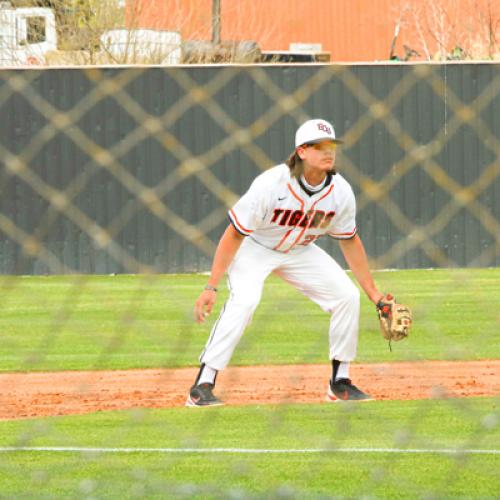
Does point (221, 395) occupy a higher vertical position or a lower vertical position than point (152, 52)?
lower

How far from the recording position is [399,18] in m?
27.6

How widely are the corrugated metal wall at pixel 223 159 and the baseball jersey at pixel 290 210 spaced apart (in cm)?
926

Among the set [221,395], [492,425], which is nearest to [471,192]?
[221,395]

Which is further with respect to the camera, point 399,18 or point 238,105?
point 399,18

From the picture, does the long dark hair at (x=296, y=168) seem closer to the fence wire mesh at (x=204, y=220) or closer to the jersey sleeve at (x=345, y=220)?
the jersey sleeve at (x=345, y=220)

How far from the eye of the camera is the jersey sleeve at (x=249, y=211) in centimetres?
790

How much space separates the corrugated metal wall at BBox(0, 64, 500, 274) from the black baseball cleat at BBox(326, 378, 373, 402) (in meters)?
9.10

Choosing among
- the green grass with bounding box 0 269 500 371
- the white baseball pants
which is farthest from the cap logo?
the green grass with bounding box 0 269 500 371

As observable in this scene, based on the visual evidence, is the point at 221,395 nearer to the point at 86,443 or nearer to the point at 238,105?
the point at 86,443

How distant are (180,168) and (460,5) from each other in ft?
24.5

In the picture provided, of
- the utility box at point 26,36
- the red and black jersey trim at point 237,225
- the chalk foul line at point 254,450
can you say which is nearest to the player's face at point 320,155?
the red and black jersey trim at point 237,225

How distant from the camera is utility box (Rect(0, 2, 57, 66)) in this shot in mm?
Result: 22641

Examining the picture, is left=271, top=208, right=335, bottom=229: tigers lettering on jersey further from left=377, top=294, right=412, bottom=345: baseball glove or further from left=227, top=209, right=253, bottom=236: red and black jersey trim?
left=377, top=294, right=412, bottom=345: baseball glove

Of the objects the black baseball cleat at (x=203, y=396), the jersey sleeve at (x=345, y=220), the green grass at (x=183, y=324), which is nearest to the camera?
the jersey sleeve at (x=345, y=220)
